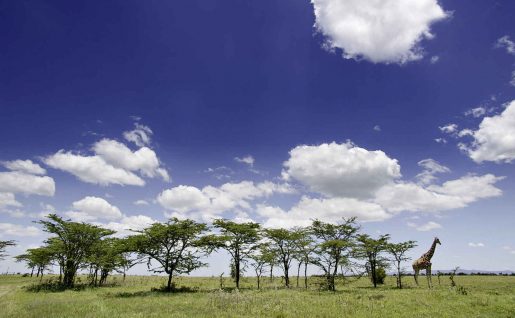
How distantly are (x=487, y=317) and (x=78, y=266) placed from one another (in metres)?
54.5

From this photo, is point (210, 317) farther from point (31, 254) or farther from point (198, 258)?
point (31, 254)

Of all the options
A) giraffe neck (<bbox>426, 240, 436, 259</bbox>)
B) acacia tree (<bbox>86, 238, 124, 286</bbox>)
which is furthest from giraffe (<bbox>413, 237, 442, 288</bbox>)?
acacia tree (<bbox>86, 238, 124, 286</bbox>)

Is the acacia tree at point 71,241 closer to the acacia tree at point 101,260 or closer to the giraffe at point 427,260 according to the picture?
the acacia tree at point 101,260

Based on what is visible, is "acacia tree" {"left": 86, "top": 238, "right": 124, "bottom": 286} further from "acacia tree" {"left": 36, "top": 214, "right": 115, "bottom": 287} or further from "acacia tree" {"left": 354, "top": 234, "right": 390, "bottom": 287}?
"acacia tree" {"left": 354, "top": 234, "right": 390, "bottom": 287}

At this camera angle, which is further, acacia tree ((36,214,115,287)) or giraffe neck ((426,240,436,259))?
acacia tree ((36,214,115,287))

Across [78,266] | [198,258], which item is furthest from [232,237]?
[78,266]

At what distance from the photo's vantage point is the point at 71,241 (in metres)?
54.7

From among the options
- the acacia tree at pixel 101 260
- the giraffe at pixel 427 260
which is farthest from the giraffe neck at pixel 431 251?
the acacia tree at pixel 101 260

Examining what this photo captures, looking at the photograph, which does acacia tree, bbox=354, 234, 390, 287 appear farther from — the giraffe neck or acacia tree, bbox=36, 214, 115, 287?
acacia tree, bbox=36, 214, 115, 287

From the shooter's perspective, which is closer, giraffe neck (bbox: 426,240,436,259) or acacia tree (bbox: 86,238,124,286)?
giraffe neck (bbox: 426,240,436,259)

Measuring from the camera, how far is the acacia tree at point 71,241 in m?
53.3

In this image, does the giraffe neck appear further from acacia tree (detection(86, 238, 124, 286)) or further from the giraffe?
acacia tree (detection(86, 238, 124, 286))

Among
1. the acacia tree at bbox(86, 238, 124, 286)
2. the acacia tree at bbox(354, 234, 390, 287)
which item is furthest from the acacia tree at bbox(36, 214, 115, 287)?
the acacia tree at bbox(354, 234, 390, 287)

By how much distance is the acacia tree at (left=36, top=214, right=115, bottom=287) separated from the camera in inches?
2099
